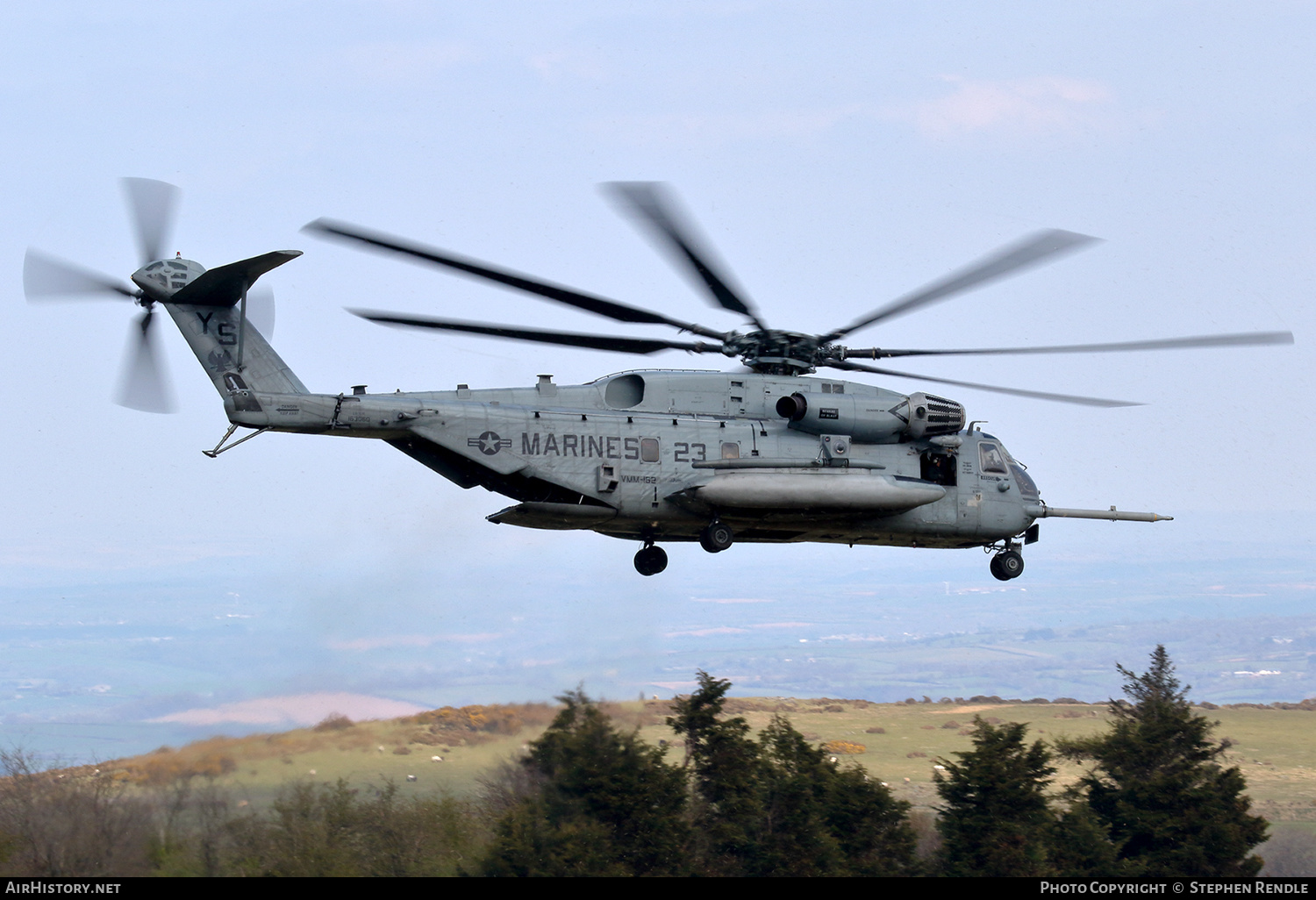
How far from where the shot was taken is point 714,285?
776 inches

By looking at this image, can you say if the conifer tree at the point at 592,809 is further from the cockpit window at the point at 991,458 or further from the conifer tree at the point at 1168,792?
the conifer tree at the point at 1168,792

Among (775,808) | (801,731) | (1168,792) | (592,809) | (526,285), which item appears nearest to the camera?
(526,285)

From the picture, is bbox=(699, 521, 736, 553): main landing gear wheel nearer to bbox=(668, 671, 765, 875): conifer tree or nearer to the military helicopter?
the military helicopter

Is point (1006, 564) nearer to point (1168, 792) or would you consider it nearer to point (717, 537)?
point (717, 537)

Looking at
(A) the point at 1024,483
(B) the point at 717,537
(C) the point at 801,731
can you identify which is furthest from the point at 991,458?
(C) the point at 801,731

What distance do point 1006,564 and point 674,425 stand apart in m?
7.59

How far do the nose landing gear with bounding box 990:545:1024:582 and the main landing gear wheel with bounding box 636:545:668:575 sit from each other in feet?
21.9

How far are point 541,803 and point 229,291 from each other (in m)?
14.0

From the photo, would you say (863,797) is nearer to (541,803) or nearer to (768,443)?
(541,803)

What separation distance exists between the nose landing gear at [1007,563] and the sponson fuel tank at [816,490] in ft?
9.86

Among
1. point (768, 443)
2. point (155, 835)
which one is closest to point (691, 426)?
point (768, 443)

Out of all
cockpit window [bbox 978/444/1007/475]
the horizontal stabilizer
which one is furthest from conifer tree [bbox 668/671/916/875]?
the horizontal stabilizer

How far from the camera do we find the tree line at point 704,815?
24.5m

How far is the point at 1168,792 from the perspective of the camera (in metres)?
37.6
